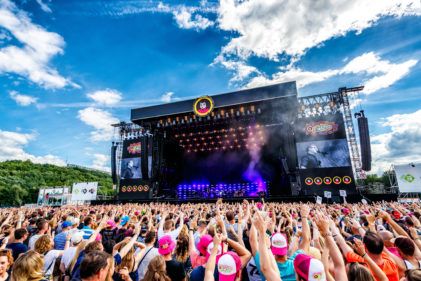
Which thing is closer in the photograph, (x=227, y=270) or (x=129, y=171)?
(x=227, y=270)

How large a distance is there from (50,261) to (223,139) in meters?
22.8

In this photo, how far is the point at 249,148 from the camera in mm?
25797

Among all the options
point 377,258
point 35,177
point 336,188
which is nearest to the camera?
point 377,258

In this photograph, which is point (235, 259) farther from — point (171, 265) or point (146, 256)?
point (146, 256)

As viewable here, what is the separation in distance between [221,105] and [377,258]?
17861mm

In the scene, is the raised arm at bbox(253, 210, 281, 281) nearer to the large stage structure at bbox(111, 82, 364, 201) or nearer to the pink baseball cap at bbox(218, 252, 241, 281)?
the pink baseball cap at bbox(218, 252, 241, 281)

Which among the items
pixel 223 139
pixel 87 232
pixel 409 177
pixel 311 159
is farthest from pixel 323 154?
pixel 87 232

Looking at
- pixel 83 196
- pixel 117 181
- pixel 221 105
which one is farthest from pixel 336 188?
pixel 83 196

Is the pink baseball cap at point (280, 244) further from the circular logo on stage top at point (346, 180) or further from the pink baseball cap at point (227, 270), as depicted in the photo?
the circular logo on stage top at point (346, 180)

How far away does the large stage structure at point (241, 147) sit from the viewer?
61.4 feet

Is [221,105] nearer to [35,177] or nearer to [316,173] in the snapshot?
[316,173]

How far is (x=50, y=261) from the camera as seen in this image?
2.88 m

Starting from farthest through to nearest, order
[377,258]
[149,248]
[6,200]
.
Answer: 1. [6,200]
2. [149,248]
3. [377,258]

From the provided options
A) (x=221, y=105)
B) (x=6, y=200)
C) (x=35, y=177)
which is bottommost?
(x=6, y=200)
